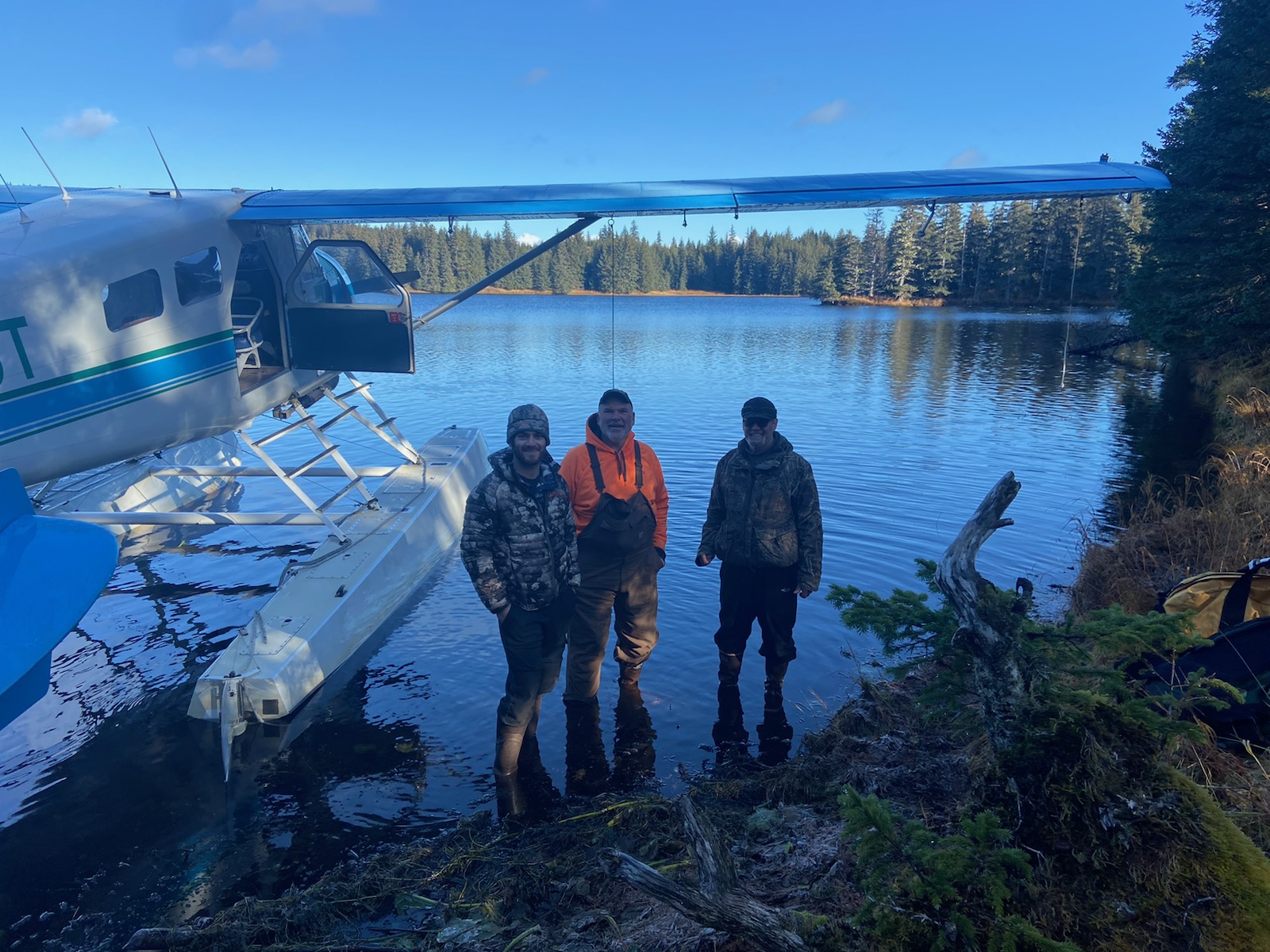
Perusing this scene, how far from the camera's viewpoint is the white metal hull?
4.80 metres

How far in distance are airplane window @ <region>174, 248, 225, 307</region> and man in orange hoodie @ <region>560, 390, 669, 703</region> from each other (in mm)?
3602

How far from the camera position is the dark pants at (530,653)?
4.14 metres

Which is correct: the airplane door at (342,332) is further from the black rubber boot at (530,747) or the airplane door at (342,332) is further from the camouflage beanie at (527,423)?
the black rubber boot at (530,747)

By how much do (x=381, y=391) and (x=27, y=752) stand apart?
17725mm

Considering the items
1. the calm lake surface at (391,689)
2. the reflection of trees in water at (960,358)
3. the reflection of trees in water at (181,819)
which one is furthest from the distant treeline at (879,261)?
the reflection of trees in water at (181,819)

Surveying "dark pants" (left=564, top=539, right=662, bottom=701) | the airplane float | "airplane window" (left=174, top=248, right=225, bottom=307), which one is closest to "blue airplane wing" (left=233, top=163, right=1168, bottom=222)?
the airplane float

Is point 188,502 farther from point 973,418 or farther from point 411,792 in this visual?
point 973,418

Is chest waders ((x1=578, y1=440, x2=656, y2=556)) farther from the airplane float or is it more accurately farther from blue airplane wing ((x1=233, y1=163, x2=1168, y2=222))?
blue airplane wing ((x1=233, y1=163, x2=1168, y2=222))

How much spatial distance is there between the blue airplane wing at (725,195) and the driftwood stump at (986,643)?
477cm

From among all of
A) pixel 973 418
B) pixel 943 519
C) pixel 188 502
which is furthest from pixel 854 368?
pixel 188 502

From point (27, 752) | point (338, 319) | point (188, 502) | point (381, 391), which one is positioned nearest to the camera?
point (27, 752)

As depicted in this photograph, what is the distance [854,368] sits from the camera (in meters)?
25.6

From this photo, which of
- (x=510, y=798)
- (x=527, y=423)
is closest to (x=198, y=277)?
(x=527, y=423)

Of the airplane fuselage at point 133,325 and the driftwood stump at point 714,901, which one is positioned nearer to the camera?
the driftwood stump at point 714,901
